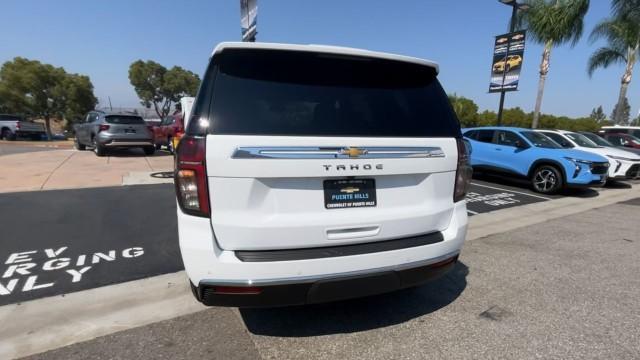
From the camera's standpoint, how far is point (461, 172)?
2490mm

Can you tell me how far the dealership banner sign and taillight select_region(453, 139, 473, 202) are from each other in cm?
1293

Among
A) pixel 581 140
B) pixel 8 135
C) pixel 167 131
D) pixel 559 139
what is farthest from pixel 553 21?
pixel 8 135

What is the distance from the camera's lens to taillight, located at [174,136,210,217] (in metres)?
1.87

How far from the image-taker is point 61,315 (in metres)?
2.58

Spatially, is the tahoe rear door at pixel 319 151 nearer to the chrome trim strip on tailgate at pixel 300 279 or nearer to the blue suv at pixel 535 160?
the chrome trim strip on tailgate at pixel 300 279

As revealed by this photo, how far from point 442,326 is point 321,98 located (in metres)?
1.94

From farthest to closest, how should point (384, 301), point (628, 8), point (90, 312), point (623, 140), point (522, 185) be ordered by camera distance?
point (628, 8)
point (623, 140)
point (522, 185)
point (384, 301)
point (90, 312)

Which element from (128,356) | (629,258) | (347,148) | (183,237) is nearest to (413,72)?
(347,148)

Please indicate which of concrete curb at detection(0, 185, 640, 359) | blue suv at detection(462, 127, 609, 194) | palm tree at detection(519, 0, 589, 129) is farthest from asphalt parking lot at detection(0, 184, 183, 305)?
palm tree at detection(519, 0, 589, 129)

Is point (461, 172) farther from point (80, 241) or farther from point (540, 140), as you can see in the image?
point (540, 140)

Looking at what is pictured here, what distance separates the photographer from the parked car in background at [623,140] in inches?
519

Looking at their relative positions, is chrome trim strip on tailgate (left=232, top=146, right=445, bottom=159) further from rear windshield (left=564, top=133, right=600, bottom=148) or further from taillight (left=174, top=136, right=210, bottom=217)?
rear windshield (left=564, top=133, right=600, bottom=148)

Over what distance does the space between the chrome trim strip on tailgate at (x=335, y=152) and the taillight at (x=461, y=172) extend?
0.22 m

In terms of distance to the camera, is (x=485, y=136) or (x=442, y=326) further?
(x=485, y=136)
